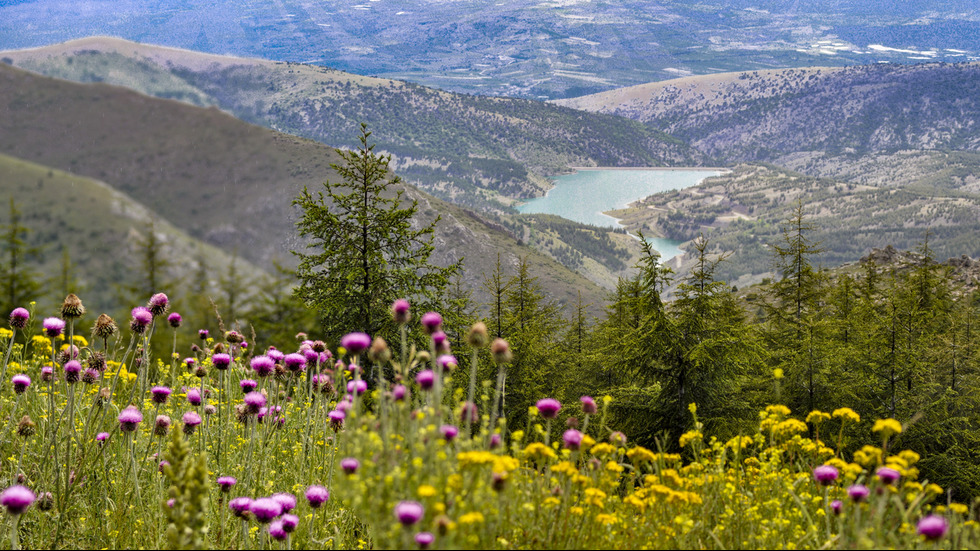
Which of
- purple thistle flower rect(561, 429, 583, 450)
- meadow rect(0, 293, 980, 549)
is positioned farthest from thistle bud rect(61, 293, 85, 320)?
purple thistle flower rect(561, 429, 583, 450)

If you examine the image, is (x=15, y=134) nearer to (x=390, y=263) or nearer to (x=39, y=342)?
(x=39, y=342)

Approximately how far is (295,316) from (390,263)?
8.62ft

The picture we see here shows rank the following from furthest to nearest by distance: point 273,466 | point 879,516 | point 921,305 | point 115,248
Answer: point 921,305, point 273,466, point 115,248, point 879,516

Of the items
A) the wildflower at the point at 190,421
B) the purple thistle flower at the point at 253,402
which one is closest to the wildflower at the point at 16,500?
the purple thistle flower at the point at 253,402

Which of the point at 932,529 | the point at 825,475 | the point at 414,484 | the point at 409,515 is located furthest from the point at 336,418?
the point at 932,529

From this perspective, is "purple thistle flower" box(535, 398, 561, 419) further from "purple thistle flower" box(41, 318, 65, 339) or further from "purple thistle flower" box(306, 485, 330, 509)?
"purple thistle flower" box(41, 318, 65, 339)

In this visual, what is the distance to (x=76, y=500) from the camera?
438 cm

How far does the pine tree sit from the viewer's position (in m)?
15.1

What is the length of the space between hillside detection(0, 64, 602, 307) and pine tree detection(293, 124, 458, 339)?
7.85m

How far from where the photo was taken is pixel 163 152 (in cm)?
533

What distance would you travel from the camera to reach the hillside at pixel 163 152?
205 inches

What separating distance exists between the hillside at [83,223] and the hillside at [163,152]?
145 millimetres

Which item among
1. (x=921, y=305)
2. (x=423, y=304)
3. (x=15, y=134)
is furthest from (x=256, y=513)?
(x=921, y=305)

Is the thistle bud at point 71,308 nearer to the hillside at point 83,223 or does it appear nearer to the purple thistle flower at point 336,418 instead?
the hillside at point 83,223
